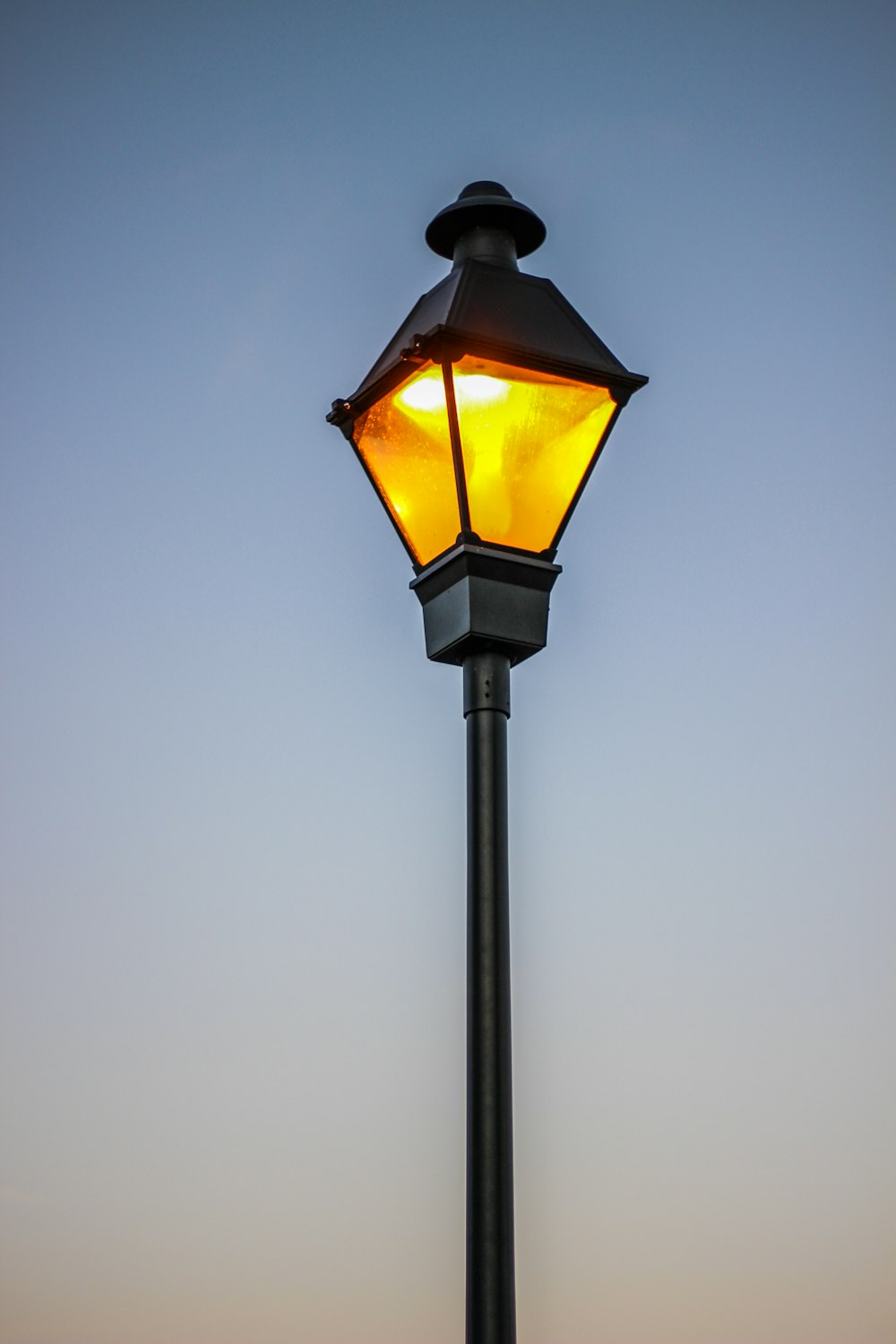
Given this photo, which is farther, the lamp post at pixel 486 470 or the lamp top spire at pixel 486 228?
the lamp top spire at pixel 486 228

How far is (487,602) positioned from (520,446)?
0.34m

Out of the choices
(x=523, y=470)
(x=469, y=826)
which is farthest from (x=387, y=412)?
(x=469, y=826)

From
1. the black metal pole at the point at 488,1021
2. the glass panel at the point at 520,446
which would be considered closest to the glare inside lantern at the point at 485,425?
the glass panel at the point at 520,446

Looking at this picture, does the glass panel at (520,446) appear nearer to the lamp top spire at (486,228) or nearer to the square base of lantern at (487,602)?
the square base of lantern at (487,602)

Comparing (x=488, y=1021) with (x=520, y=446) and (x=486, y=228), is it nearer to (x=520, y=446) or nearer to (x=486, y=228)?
(x=520, y=446)

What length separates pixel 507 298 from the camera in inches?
120

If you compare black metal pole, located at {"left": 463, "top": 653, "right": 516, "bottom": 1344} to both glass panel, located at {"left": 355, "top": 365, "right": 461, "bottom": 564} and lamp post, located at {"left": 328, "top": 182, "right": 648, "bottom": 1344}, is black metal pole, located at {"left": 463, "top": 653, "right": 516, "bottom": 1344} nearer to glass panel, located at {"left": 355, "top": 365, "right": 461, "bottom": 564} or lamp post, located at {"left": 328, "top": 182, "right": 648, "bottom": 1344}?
lamp post, located at {"left": 328, "top": 182, "right": 648, "bottom": 1344}

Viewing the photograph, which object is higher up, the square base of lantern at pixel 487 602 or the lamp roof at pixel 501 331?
the lamp roof at pixel 501 331

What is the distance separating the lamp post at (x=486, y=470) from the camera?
2688mm

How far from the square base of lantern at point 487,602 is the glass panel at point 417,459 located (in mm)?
75

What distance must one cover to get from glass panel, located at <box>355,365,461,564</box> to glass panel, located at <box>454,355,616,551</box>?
56mm

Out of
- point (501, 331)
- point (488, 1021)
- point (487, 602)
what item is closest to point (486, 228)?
point (501, 331)

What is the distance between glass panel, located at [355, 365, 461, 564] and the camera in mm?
2834

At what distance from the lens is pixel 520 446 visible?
2824 mm
